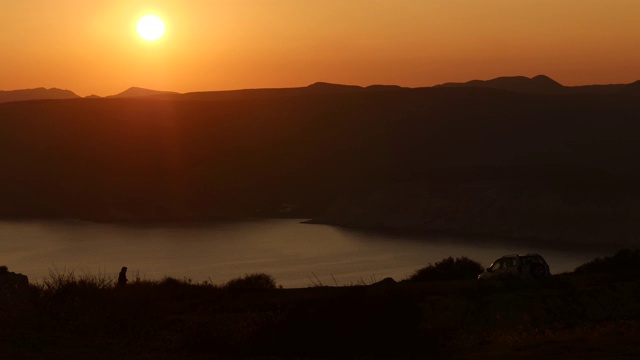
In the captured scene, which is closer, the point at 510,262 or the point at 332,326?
the point at 332,326

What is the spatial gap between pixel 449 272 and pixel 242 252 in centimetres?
8460

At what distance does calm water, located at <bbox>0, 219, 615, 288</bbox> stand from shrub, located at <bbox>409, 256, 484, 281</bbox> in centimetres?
4392

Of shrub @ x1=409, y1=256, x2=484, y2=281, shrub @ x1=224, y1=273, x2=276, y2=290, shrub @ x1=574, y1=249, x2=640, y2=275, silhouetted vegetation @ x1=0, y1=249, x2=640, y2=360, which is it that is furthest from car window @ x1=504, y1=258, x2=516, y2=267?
silhouetted vegetation @ x1=0, y1=249, x2=640, y2=360

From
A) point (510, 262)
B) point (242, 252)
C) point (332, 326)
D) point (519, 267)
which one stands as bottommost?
point (242, 252)

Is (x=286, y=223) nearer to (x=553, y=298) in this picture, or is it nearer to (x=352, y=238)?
(x=352, y=238)

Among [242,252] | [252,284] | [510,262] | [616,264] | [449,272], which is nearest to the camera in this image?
[252,284]

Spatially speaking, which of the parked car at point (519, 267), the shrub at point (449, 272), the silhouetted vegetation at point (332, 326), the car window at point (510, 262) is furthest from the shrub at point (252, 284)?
the shrub at point (449, 272)

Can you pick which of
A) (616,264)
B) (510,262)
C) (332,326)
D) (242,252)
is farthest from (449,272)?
(242,252)

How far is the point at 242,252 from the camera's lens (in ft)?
398

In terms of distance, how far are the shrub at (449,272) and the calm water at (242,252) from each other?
144 feet

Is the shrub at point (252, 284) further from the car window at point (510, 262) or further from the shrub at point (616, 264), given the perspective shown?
the shrub at point (616, 264)

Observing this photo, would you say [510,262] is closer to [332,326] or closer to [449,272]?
[449,272]

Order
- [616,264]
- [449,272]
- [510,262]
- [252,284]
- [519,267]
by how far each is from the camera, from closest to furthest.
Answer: [252,284]
[519,267]
[510,262]
[616,264]
[449,272]

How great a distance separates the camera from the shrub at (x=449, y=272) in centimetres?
3706
